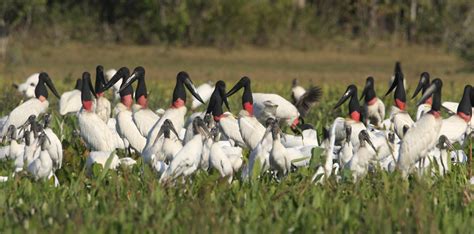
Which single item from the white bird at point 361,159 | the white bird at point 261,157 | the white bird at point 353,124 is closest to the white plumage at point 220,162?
the white bird at point 261,157

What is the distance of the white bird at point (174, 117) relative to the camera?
345 inches

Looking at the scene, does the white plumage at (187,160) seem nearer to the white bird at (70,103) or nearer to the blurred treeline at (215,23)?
the white bird at (70,103)

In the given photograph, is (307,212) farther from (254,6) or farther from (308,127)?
(254,6)

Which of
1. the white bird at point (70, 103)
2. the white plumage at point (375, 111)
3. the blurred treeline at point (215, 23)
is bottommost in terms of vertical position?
the blurred treeline at point (215, 23)

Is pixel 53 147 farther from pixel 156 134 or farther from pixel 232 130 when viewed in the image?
pixel 232 130

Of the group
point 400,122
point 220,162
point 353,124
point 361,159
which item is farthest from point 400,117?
point 220,162

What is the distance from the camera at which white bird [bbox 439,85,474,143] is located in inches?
387

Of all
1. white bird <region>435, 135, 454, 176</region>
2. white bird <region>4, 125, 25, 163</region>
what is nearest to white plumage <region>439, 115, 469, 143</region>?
white bird <region>435, 135, 454, 176</region>

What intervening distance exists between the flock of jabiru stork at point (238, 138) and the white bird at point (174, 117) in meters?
0.01

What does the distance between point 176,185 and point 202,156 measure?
2.76ft

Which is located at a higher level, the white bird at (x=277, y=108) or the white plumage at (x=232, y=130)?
the white plumage at (x=232, y=130)

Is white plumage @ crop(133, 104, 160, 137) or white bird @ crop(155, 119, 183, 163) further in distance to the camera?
white plumage @ crop(133, 104, 160, 137)

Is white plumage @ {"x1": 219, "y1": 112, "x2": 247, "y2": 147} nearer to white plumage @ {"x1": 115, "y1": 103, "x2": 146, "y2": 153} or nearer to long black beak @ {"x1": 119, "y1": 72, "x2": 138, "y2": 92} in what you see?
white plumage @ {"x1": 115, "y1": 103, "x2": 146, "y2": 153}

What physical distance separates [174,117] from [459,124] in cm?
227
